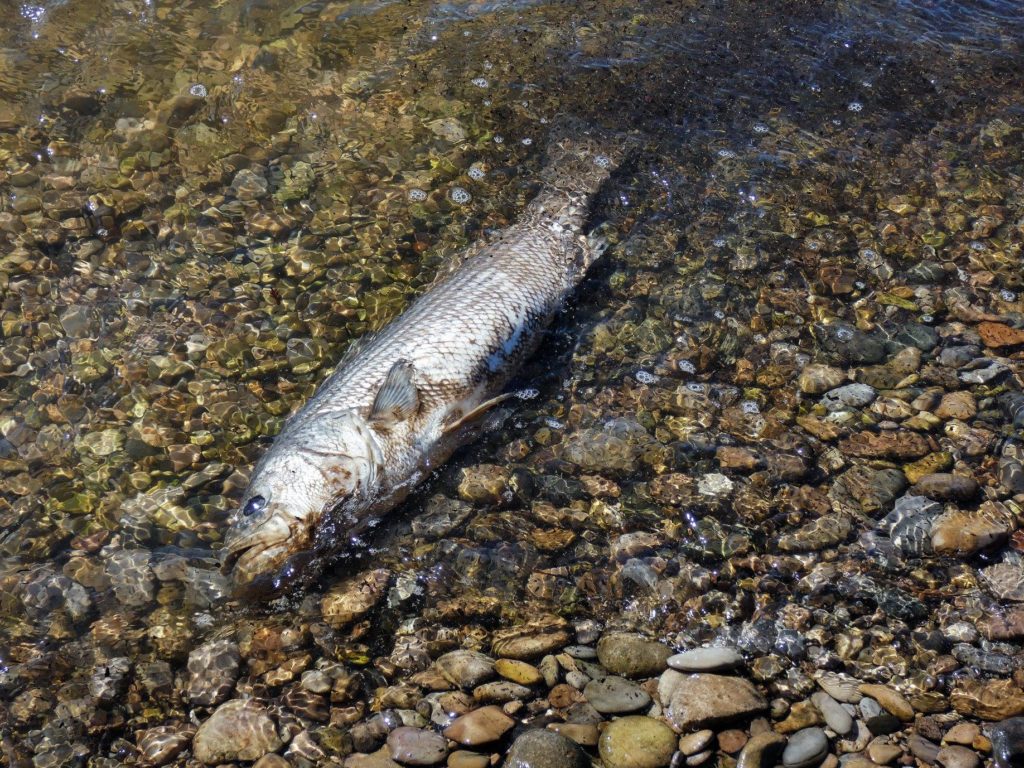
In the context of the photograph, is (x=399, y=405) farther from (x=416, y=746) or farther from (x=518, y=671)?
(x=416, y=746)

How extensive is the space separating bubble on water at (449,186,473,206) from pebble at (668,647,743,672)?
4.33m

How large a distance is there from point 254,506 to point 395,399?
3.40ft

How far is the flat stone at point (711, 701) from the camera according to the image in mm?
3611

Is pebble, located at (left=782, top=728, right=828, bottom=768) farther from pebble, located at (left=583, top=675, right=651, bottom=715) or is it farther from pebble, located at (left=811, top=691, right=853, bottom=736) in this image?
pebble, located at (left=583, top=675, right=651, bottom=715)

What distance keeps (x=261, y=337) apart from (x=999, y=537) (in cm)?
513

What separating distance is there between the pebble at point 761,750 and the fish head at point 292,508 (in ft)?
8.13

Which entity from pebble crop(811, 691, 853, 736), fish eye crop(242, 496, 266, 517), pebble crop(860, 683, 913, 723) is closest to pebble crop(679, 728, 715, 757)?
pebble crop(811, 691, 853, 736)

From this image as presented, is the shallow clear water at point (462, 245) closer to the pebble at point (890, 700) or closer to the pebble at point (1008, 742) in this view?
the pebble at point (890, 700)

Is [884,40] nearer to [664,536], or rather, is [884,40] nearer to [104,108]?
[664,536]

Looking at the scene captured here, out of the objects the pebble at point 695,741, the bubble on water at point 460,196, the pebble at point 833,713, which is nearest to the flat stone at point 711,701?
the pebble at point 695,741

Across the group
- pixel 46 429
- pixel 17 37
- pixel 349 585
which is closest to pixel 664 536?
pixel 349 585

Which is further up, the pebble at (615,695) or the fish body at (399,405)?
the fish body at (399,405)

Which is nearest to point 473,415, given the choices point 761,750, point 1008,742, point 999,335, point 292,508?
point 292,508

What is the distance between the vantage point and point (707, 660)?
386 centimetres
